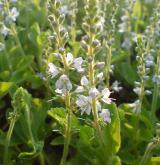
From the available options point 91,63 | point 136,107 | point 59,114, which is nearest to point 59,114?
point 59,114

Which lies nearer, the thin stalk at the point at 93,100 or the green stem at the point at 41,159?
the thin stalk at the point at 93,100

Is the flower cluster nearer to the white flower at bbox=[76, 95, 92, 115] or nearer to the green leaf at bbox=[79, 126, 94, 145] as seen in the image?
the white flower at bbox=[76, 95, 92, 115]

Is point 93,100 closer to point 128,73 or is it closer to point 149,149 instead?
point 149,149

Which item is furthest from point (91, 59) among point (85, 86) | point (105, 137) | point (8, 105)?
point (8, 105)

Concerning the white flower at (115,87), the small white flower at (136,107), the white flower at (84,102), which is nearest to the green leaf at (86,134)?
the white flower at (84,102)

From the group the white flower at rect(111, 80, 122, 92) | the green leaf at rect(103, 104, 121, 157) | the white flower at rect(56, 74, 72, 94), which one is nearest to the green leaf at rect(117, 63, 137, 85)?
the white flower at rect(111, 80, 122, 92)

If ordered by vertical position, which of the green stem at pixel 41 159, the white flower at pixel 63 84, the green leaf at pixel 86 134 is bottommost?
the green stem at pixel 41 159

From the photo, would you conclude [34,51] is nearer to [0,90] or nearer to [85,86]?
[0,90]

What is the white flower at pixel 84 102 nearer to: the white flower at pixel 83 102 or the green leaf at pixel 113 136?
the white flower at pixel 83 102
